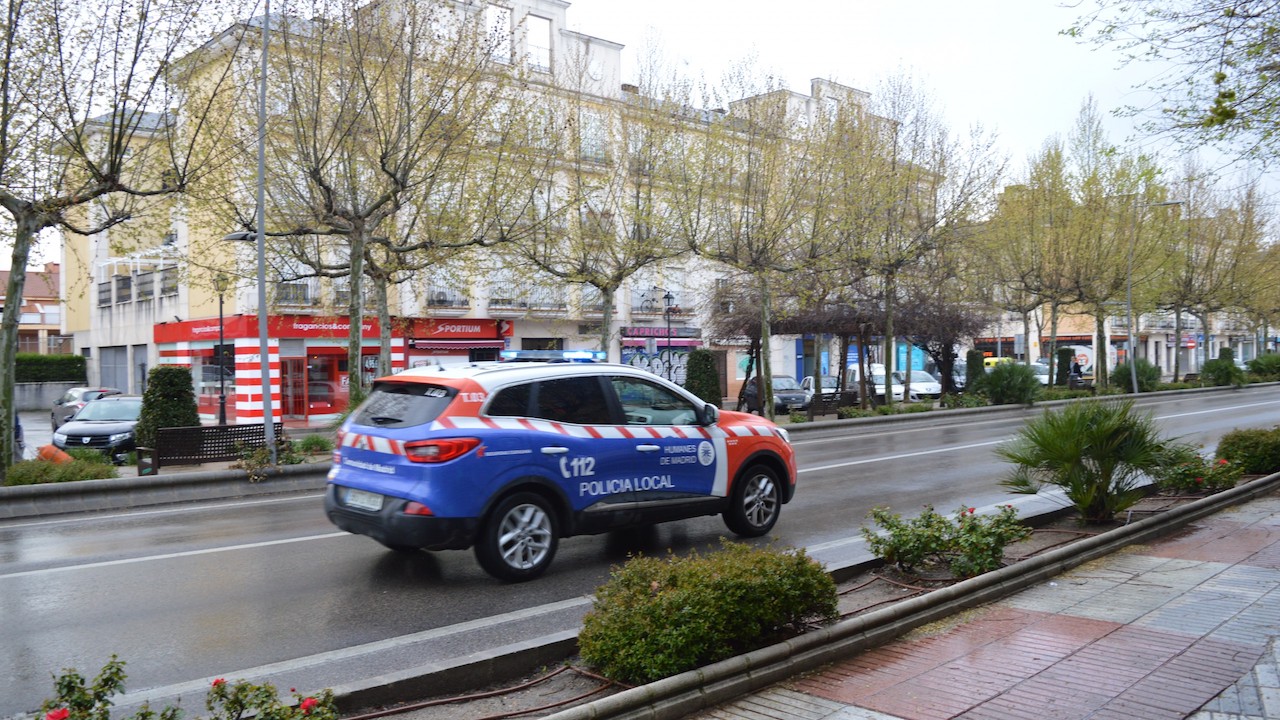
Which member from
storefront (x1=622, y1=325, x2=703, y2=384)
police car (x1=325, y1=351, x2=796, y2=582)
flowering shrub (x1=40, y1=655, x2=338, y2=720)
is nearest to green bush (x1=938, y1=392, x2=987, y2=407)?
storefront (x1=622, y1=325, x2=703, y2=384)

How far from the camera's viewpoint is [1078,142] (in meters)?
36.5

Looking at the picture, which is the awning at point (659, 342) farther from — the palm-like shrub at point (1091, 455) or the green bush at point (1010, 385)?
the palm-like shrub at point (1091, 455)

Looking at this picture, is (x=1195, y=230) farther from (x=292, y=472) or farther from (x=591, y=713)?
(x=591, y=713)

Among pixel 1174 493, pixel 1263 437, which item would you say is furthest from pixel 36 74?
pixel 1263 437

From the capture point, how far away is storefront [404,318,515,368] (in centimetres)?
3559

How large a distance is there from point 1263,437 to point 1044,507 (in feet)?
15.2

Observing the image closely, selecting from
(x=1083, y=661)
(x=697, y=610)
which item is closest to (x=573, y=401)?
(x=697, y=610)

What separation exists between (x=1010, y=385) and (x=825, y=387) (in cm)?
1422

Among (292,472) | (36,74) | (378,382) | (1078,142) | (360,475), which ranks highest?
(1078,142)

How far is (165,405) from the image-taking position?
654 inches

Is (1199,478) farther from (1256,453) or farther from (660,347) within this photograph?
(660,347)

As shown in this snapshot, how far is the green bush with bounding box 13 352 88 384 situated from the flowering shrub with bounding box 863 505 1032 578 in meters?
48.8

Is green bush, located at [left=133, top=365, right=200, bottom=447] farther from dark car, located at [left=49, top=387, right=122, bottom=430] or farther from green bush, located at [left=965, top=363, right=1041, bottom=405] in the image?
green bush, located at [left=965, top=363, right=1041, bottom=405]

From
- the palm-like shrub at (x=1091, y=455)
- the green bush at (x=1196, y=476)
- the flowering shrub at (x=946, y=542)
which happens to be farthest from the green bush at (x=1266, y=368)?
the flowering shrub at (x=946, y=542)
